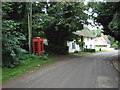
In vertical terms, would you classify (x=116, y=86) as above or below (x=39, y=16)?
below

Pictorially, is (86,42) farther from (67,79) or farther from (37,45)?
(67,79)

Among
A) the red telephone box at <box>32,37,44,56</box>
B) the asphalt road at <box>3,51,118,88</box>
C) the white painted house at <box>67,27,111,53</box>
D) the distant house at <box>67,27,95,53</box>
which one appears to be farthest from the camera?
the distant house at <box>67,27,95,53</box>

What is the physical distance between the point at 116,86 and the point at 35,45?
10.2 meters

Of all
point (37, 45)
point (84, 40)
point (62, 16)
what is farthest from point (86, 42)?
point (37, 45)

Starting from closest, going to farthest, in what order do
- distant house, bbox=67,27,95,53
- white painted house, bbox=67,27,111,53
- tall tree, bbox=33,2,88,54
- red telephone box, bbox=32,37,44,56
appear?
red telephone box, bbox=32,37,44,56 < tall tree, bbox=33,2,88,54 < white painted house, bbox=67,27,111,53 < distant house, bbox=67,27,95,53

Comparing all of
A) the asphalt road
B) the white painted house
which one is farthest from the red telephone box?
the white painted house

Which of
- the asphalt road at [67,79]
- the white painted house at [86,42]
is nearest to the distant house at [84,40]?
the white painted house at [86,42]

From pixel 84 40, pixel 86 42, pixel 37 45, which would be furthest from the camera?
pixel 86 42

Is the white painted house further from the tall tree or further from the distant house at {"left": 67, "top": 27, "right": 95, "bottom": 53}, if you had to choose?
the tall tree

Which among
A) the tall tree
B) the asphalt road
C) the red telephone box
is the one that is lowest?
the asphalt road

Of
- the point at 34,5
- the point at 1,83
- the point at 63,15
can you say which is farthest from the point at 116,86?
the point at 34,5

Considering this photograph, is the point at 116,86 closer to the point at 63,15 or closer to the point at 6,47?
the point at 6,47

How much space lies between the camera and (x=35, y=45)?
13.8m

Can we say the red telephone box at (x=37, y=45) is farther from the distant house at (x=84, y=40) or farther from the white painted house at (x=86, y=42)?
the distant house at (x=84, y=40)
